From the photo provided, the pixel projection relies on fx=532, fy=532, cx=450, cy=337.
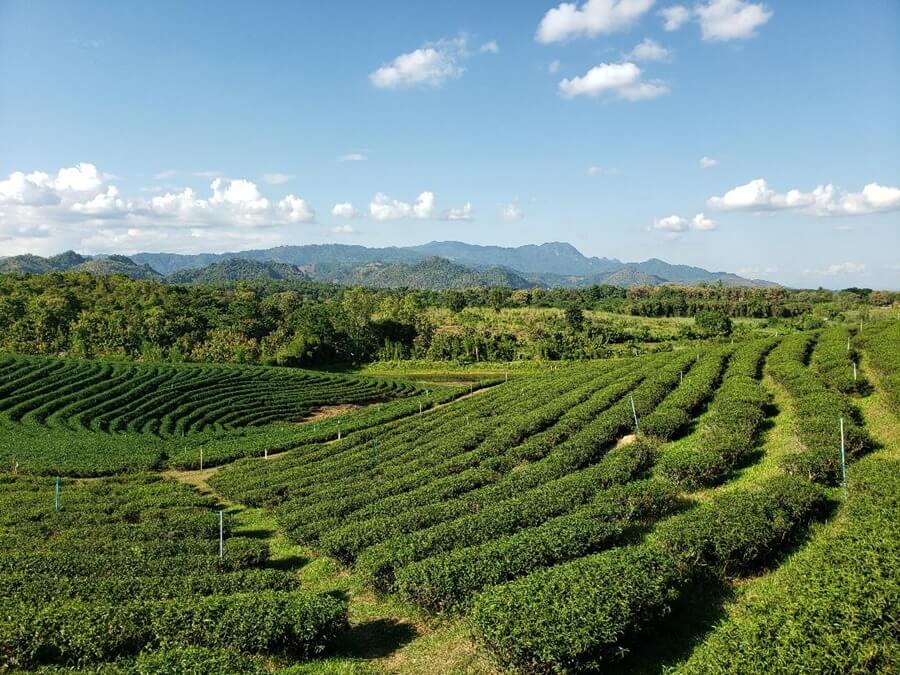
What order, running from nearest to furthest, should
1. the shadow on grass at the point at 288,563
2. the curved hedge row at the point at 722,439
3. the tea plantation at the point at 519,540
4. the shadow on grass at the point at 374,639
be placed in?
the tea plantation at the point at 519,540, the shadow on grass at the point at 374,639, the shadow on grass at the point at 288,563, the curved hedge row at the point at 722,439

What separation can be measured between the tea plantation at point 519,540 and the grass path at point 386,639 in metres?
0.09

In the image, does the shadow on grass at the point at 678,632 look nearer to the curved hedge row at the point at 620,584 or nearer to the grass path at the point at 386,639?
the curved hedge row at the point at 620,584

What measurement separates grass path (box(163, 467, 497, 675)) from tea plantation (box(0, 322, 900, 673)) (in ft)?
0.28

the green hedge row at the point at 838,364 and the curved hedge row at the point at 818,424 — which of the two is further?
the green hedge row at the point at 838,364

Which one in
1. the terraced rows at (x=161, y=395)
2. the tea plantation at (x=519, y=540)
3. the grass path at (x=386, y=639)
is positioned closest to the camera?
the tea plantation at (x=519, y=540)

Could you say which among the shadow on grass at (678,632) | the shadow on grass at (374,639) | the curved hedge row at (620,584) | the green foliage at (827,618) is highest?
the green foliage at (827,618)

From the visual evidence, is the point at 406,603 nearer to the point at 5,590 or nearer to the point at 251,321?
the point at 5,590

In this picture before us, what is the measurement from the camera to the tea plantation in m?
10.4

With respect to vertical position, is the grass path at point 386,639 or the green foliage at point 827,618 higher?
the green foliage at point 827,618

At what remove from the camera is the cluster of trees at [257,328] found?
94.1 meters

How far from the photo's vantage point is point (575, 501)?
18.9m

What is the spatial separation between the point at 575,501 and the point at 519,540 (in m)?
4.80

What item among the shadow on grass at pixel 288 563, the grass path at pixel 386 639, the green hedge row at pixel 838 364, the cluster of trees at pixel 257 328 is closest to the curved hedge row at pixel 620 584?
the grass path at pixel 386 639

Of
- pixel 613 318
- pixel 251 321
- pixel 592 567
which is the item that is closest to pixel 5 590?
pixel 592 567
